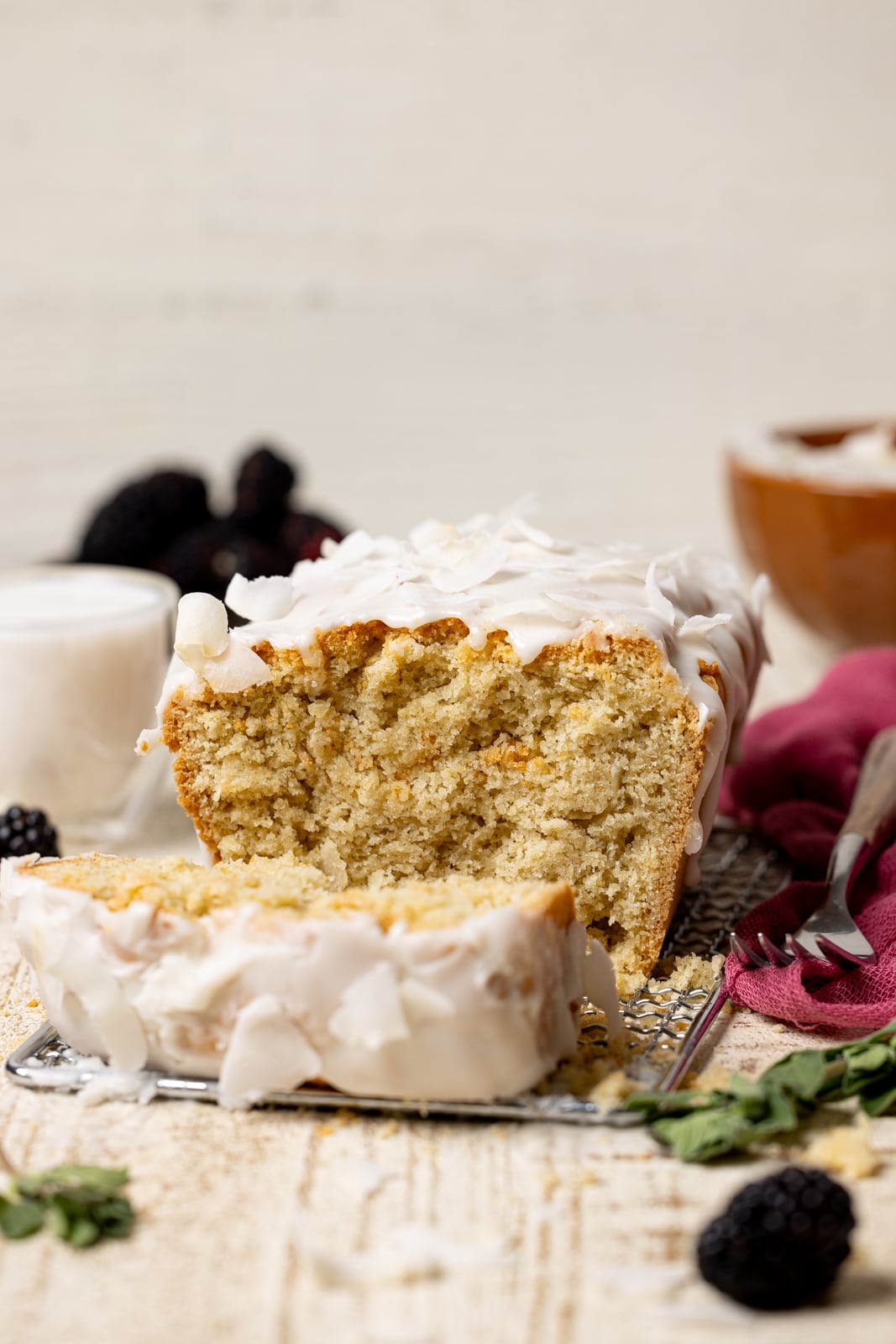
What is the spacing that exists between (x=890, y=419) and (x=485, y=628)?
3.37m

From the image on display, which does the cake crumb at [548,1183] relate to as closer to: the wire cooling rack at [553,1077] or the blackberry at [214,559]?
the wire cooling rack at [553,1077]

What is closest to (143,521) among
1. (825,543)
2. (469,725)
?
(825,543)

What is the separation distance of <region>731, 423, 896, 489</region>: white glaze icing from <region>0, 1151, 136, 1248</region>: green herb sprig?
341 cm

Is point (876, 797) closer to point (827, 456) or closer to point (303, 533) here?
point (303, 533)

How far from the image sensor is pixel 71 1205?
1.98 metres

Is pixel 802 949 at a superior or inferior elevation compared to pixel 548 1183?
inferior

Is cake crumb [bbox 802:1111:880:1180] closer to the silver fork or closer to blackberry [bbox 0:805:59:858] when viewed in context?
the silver fork

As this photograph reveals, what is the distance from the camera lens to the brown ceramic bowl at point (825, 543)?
4676 millimetres

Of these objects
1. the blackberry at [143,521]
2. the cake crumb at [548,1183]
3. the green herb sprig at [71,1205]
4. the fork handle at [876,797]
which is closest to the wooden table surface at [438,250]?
the blackberry at [143,521]

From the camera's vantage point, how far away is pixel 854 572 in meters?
4.83

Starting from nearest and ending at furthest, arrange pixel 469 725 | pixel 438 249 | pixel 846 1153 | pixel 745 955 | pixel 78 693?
pixel 846 1153 < pixel 745 955 < pixel 469 725 < pixel 78 693 < pixel 438 249

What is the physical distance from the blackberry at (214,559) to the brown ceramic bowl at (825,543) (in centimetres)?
164

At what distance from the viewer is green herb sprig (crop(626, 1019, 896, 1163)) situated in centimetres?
214

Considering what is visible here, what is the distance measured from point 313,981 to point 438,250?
5.58 meters
